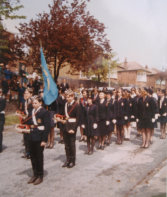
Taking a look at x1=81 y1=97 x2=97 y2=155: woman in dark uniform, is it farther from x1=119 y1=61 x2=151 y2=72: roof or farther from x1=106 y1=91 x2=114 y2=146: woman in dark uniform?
x1=119 y1=61 x2=151 y2=72: roof

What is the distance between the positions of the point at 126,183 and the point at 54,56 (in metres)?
10.8

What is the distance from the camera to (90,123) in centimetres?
820

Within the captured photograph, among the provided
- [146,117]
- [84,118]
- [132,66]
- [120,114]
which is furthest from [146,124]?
[132,66]

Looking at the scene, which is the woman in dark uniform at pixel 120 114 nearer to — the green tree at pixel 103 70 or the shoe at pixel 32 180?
the shoe at pixel 32 180

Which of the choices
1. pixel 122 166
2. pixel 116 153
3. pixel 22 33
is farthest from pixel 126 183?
pixel 22 33

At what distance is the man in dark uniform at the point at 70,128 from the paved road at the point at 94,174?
0.27m

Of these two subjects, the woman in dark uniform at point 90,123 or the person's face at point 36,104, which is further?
the woman in dark uniform at point 90,123

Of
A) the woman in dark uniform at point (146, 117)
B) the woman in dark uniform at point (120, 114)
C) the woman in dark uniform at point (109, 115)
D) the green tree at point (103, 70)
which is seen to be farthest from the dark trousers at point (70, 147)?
the green tree at point (103, 70)

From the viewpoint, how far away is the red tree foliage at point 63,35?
14320 millimetres

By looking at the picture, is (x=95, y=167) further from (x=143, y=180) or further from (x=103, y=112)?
(x=103, y=112)

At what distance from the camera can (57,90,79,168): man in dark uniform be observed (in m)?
6.63

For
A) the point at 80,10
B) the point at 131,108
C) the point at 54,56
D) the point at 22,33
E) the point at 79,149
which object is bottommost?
the point at 79,149

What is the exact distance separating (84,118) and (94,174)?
8.74 feet

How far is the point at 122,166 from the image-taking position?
22.2 feet
